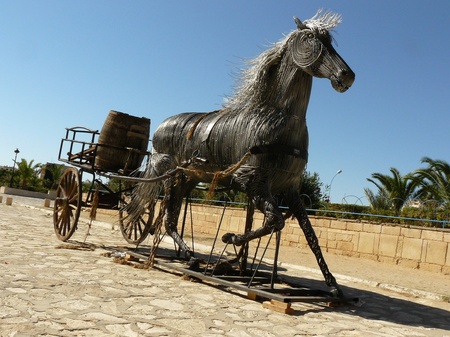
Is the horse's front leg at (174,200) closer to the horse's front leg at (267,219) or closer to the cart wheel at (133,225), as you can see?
the cart wheel at (133,225)

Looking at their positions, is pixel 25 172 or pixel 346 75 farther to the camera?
pixel 25 172

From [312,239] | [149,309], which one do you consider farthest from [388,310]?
[149,309]

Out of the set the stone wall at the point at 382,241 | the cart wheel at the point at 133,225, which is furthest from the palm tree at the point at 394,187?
the cart wheel at the point at 133,225

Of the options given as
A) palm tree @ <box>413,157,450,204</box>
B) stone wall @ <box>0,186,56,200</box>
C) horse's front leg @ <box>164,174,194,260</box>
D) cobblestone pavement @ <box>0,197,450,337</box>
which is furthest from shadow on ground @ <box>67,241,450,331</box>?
stone wall @ <box>0,186,56,200</box>

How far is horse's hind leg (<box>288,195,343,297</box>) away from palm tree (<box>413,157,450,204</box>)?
37.3 feet

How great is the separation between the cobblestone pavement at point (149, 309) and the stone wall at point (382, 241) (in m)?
3.86

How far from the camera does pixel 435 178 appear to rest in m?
16.9

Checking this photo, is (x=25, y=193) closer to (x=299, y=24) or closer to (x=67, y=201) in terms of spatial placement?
(x=67, y=201)

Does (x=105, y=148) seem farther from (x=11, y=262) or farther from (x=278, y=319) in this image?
(x=278, y=319)

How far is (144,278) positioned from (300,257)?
614cm

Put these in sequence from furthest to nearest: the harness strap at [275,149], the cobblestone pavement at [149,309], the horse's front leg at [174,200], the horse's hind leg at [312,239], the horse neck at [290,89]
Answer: the horse's front leg at [174,200] < the horse's hind leg at [312,239] < the horse neck at [290,89] < the harness strap at [275,149] < the cobblestone pavement at [149,309]

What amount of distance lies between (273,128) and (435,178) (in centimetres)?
1334

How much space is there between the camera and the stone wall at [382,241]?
34.9 feet

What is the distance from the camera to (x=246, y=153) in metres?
5.51
